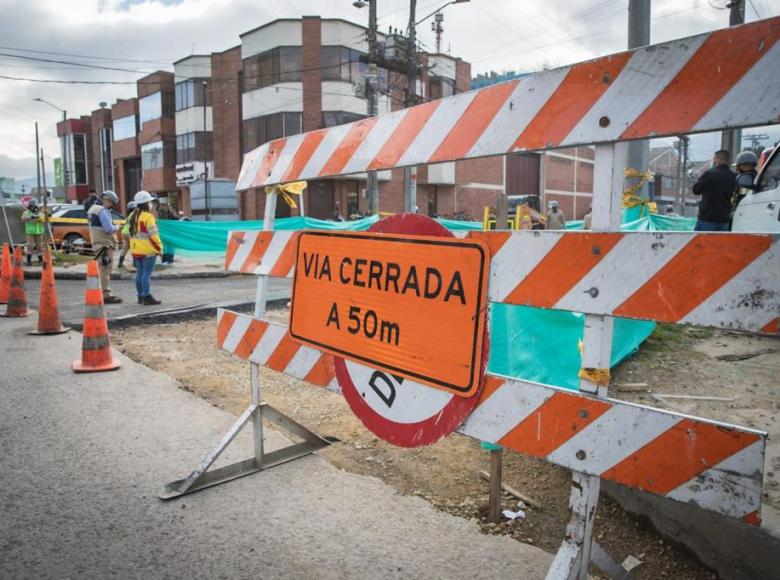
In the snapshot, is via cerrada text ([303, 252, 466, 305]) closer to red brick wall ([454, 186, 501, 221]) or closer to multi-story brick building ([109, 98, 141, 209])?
red brick wall ([454, 186, 501, 221])

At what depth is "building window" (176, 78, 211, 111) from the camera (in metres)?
41.4

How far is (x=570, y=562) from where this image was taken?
1549mm

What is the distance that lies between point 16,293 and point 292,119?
96.6 ft

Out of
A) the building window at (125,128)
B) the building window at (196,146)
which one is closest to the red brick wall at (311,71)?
the building window at (196,146)

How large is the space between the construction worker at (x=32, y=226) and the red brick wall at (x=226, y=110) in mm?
24382

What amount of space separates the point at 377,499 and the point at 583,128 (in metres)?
1.96

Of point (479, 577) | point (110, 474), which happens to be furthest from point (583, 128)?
point (110, 474)

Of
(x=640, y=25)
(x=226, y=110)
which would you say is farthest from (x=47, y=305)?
(x=226, y=110)

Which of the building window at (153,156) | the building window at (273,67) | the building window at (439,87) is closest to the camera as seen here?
the building window at (273,67)

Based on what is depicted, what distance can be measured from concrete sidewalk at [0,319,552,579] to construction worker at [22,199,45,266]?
44.8ft

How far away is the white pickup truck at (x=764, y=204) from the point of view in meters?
5.83

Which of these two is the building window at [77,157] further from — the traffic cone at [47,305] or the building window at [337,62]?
the traffic cone at [47,305]

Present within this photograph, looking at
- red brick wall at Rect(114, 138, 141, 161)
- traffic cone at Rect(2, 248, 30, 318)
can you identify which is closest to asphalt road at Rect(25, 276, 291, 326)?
traffic cone at Rect(2, 248, 30, 318)

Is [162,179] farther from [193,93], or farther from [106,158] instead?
[106,158]
